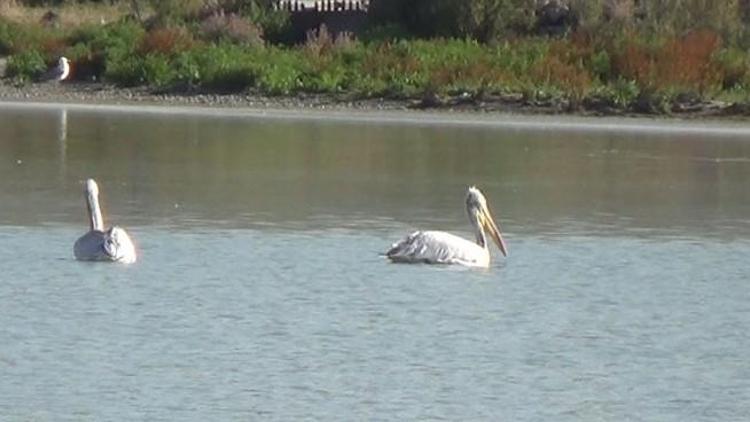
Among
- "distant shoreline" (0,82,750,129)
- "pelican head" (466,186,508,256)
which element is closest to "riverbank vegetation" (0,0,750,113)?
"distant shoreline" (0,82,750,129)

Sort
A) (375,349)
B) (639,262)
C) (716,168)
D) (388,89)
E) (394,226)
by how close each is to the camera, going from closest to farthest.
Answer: (375,349) < (639,262) < (394,226) < (716,168) < (388,89)

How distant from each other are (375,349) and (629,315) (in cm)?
227

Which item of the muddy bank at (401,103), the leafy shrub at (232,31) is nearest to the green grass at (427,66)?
the muddy bank at (401,103)

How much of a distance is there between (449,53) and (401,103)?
8.57ft

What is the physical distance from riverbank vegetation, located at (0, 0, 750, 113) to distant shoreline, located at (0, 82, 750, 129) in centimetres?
16

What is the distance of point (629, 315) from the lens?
49.2 feet

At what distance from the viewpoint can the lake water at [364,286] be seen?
1209 centimetres

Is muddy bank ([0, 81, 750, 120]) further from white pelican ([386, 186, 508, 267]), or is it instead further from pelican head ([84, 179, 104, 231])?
white pelican ([386, 186, 508, 267])

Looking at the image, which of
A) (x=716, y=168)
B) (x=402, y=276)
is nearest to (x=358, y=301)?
(x=402, y=276)

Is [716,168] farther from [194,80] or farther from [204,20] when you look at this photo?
[204,20]

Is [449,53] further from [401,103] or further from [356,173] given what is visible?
[356,173]

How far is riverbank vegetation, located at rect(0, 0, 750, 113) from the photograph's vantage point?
3303cm

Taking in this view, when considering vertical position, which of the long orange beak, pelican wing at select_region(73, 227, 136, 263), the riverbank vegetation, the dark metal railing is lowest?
the dark metal railing

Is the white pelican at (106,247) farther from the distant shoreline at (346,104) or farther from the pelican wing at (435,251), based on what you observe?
the distant shoreline at (346,104)
